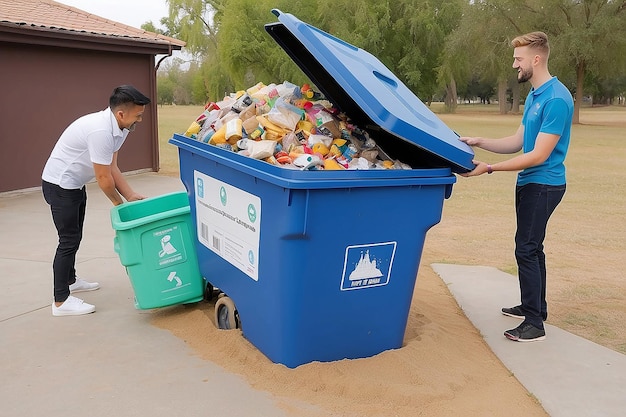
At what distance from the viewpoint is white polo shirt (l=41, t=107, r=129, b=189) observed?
13.8ft

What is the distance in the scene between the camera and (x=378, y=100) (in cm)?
335

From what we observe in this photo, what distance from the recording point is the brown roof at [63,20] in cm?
1020

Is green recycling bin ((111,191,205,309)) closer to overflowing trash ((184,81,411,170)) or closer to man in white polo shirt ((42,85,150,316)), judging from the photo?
man in white polo shirt ((42,85,150,316))

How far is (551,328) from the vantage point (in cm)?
446

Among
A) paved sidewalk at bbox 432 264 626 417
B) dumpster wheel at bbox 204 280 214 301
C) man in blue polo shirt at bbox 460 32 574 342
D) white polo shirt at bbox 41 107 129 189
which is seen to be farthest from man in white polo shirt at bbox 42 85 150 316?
paved sidewalk at bbox 432 264 626 417

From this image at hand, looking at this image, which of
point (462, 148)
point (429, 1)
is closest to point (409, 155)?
point (462, 148)

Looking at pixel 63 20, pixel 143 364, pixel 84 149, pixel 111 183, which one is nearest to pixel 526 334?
pixel 143 364

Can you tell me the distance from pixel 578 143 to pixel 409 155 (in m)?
22.9

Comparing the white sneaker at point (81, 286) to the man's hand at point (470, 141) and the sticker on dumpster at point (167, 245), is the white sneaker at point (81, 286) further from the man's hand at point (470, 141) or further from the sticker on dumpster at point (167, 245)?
the man's hand at point (470, 141)

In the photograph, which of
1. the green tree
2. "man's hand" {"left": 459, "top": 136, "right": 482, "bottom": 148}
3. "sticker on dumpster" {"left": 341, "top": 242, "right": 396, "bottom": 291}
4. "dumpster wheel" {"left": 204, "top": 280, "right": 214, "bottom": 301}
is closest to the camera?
"sticker on dumpster" {"left": 341, "top": 242, "right": 396, "bottom": 291}

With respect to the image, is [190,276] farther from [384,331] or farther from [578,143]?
[578,143]

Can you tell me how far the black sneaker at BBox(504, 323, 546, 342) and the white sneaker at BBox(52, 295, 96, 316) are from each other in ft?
9.54

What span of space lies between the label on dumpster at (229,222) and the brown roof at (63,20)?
677cm

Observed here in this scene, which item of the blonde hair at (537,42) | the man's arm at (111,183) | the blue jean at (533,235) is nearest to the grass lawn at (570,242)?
the blue jean at (533,235)
